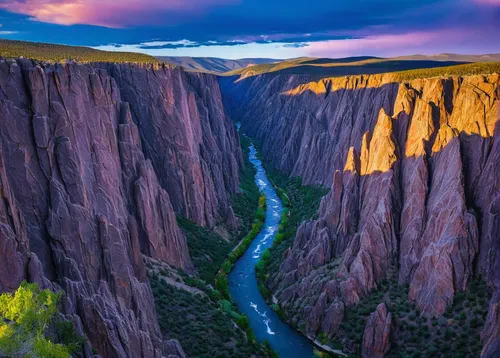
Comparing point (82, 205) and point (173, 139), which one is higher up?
point (173, 139)

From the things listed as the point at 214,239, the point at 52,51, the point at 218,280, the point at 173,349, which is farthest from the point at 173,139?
the point at 173,349

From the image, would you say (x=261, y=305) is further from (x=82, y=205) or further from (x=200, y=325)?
(x=82, y=205)

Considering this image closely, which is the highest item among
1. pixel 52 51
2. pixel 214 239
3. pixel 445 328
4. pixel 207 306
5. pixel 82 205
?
pixel 52 51

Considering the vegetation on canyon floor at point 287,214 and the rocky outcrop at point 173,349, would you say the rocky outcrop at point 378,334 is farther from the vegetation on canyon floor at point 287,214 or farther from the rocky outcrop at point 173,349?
the rocky outcrop at point 173,349

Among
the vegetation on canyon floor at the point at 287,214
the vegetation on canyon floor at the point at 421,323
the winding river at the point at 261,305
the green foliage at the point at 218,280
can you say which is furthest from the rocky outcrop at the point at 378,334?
the vegetation on canyon floor at the point at 287,214

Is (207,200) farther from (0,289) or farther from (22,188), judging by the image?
(0,289)

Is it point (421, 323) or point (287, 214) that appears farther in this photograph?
point (287, 214)
